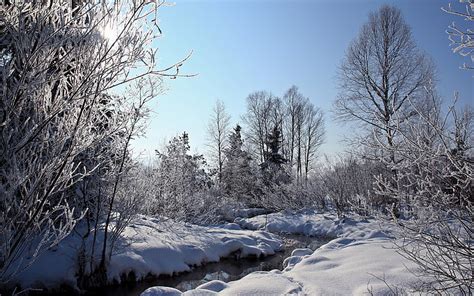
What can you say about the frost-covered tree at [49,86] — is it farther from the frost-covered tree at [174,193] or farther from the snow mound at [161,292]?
the frost-covered tree at [174,193]

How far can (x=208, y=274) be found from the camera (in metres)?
9.16

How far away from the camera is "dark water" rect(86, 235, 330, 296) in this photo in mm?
7621

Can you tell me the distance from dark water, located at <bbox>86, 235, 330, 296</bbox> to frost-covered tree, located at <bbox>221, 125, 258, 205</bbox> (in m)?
13.5

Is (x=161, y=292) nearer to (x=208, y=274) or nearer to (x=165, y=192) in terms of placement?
(x=208, y=274)

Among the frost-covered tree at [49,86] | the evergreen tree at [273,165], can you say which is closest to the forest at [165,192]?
the frost-covered tree at [49,86]

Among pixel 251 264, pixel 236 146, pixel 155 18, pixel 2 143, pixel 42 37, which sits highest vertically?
pixel 236 146

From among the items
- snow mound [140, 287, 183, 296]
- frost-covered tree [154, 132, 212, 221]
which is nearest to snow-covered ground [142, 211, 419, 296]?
snow mound [140, 287, 183, 296]

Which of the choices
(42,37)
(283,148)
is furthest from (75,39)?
(283,148)

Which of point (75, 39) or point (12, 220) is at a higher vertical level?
point (75, 39)

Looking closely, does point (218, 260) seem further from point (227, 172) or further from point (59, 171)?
point (227, 172)

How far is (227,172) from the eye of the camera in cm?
2848

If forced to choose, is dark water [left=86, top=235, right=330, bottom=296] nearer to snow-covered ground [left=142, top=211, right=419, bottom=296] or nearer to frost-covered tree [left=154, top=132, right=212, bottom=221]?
snow-covered ground [left=142, top=211, right=419, bottom=296]

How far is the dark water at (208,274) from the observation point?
762 cm

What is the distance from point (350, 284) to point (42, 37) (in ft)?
17.5
